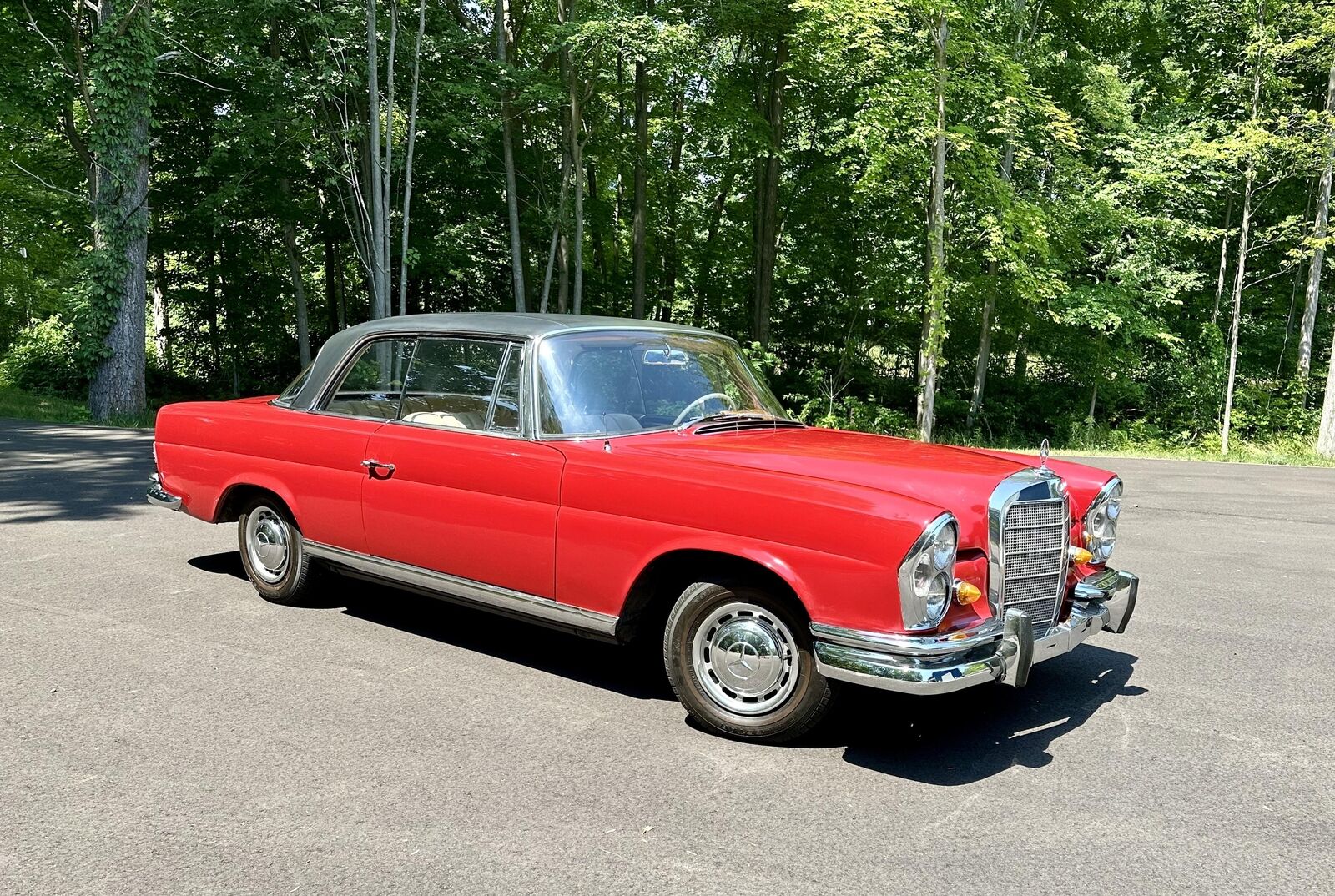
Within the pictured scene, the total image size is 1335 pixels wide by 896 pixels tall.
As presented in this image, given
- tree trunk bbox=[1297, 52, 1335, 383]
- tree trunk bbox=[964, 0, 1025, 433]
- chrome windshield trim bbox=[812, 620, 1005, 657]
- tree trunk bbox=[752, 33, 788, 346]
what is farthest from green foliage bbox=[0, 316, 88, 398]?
tree trunk bbox=[1297, 52, 1335, 383]

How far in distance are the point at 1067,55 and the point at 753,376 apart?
2568 cm

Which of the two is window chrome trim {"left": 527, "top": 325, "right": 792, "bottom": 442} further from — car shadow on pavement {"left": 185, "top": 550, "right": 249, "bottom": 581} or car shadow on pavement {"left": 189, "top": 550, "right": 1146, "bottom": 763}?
car shadow on pavement {"left": 185, "top": 550, "right": 249, "bottom": 581}

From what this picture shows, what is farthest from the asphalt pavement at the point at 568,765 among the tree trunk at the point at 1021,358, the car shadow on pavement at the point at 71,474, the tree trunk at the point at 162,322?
the tree trunk at the point at 162,322

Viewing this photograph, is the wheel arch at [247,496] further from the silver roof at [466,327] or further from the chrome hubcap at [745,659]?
the chrome hubcap at [745,659]

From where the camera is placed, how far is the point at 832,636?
379 cm

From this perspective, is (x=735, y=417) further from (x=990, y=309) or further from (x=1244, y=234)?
(x=990, y=309)

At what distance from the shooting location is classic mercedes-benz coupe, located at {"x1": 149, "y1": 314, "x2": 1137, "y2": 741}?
3807mm

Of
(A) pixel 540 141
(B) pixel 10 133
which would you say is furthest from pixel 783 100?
(B) pixel 10 133

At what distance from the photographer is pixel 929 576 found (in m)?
3.72

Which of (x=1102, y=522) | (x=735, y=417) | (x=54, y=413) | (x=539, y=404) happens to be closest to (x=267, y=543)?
(x=539, y=404)

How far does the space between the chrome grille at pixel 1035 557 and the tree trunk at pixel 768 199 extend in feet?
71.6

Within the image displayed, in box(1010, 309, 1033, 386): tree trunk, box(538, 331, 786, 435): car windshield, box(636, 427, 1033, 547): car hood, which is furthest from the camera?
box(1010, 309, 1033, 386): tree trunk

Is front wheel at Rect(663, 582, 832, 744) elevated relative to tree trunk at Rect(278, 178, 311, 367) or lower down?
lower down

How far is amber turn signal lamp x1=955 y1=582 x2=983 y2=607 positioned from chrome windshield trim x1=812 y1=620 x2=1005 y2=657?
0.11 m
